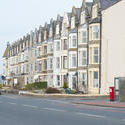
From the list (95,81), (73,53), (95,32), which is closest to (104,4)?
(95,32)

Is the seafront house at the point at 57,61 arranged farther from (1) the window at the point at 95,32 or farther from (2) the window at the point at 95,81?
(1) the window at the point at 95,32

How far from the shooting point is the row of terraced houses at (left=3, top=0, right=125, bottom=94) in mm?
46312

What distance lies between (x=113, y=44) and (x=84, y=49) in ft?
26.6

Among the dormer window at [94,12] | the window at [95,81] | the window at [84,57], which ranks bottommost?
the window at [95,81]

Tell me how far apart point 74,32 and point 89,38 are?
547 cm

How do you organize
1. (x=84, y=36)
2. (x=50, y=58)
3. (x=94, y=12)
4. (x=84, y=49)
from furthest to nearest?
(x=50, y=58) < (x=84, y=36) < (x=84, y=49) < (x=94, y=12)

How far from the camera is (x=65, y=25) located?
63.2 metres

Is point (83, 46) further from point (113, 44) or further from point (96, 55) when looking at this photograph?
point (113, 44)

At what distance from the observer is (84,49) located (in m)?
53.6

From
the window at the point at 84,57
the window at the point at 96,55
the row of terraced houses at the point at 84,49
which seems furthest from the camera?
the window at the point at 84,57

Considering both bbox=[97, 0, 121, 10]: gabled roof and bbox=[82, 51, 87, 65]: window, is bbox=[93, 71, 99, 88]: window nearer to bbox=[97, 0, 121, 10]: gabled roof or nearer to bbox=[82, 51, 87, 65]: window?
bbox=[82, 51, 87, 65]: window

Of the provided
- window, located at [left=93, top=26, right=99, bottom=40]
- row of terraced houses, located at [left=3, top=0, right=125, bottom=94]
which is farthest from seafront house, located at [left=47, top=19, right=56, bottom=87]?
window, located at [left=93, top=26, right=99, bottom=40]

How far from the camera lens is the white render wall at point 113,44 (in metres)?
44.4

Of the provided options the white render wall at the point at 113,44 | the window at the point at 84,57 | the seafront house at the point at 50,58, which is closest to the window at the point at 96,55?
the white render wall at the point at 113,44
